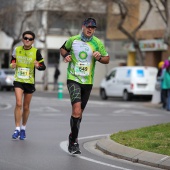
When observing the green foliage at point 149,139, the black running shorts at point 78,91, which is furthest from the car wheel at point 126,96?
the black running shorts at point 78,91

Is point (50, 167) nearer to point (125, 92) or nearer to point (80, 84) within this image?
point (80, 84)

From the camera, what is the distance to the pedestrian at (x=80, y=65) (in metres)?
11.4

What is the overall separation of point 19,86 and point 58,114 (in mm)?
9000

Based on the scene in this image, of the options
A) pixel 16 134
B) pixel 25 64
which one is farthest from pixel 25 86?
pixel 16 134

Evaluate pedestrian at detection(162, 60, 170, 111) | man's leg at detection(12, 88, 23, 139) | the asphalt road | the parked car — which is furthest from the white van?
man's leg at detection(12, 88, 23, 139)

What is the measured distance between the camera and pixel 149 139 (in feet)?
40.9

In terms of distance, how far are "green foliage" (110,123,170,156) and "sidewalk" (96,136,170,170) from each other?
152 millimetres

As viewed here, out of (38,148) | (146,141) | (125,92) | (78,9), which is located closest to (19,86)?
(38,148)

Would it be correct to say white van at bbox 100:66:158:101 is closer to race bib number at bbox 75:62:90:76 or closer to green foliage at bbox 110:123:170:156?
green foliage at bbox 110:123:170:156

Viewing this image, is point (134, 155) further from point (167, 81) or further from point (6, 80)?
point (6, 80)

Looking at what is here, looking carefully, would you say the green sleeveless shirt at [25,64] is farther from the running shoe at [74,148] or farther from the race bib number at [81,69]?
the running shoe at [74,148]

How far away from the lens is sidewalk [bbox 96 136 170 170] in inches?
404

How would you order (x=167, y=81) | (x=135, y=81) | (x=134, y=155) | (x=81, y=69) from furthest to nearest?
(x=135, y=81) → (x=167, y=81) → (x=81, y=69) → (x=134, y=155)

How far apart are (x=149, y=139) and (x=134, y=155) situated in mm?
1474
